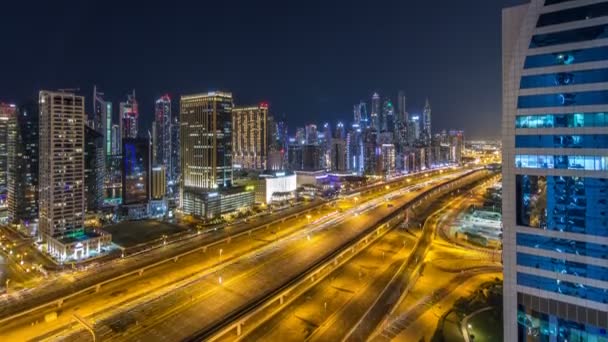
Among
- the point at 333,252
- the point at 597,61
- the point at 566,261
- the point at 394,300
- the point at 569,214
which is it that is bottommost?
the point at 394,300

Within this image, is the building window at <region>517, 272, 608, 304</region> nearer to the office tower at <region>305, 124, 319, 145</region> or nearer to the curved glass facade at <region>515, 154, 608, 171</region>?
the curved glass facade at <region>515, 154, 608, 171</region>

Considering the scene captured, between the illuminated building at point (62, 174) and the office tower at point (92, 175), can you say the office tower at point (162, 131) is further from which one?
the illuminated building at point (62, 174)

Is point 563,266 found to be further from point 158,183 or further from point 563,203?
point 158,183

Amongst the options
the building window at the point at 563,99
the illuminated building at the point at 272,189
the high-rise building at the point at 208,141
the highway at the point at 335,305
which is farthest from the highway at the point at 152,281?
the illuminated building at the point at 272,189

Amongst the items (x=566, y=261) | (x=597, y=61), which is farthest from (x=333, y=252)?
(x=597, y=61)

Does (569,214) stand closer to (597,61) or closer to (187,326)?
(597,61)

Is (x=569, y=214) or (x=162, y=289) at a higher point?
(x=569, y=214)

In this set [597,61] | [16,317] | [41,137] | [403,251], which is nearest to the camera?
[597,61]

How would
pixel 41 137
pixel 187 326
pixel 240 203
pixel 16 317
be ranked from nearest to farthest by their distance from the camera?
pixel 187 326 < pixel 16 317 < pixel 41 137 < pixel 240 203
